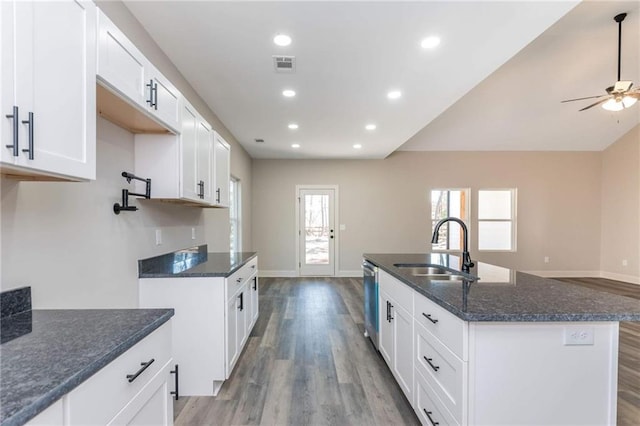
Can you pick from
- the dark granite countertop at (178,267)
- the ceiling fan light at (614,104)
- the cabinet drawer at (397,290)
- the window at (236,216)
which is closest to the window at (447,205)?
the ceiling fan light at (614,104)

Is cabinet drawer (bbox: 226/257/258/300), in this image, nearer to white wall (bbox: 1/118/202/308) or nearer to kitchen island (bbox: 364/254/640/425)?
white wall (bbox: 1/118/202/308)

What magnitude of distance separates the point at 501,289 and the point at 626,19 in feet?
12.4

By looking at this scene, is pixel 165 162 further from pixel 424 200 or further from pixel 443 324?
pixel 424 200

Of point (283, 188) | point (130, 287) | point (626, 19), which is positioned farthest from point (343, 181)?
point (130, 287)

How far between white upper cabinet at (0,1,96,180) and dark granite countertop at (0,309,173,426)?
520 mm

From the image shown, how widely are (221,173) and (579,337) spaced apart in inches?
120

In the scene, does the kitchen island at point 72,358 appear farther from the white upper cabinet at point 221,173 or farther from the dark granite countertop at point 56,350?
the white upper cabinet at point 221,173

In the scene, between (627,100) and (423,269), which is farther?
(627,100)

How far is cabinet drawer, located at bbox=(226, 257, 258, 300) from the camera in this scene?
231 centimetres

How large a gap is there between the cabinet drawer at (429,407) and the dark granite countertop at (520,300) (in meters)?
0.51

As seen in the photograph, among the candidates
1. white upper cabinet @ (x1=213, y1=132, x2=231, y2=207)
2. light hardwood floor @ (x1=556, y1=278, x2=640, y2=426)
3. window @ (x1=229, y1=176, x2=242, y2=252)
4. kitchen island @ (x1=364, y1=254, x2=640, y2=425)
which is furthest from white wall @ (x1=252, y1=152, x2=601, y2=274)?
kitchen island @ (x1=364, y1=254, x2=640, y2=425)

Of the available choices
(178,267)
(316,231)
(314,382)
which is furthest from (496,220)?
(178,267)

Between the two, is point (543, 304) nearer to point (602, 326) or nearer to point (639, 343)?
point (602, 326)

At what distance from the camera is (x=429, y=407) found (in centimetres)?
A: 162
